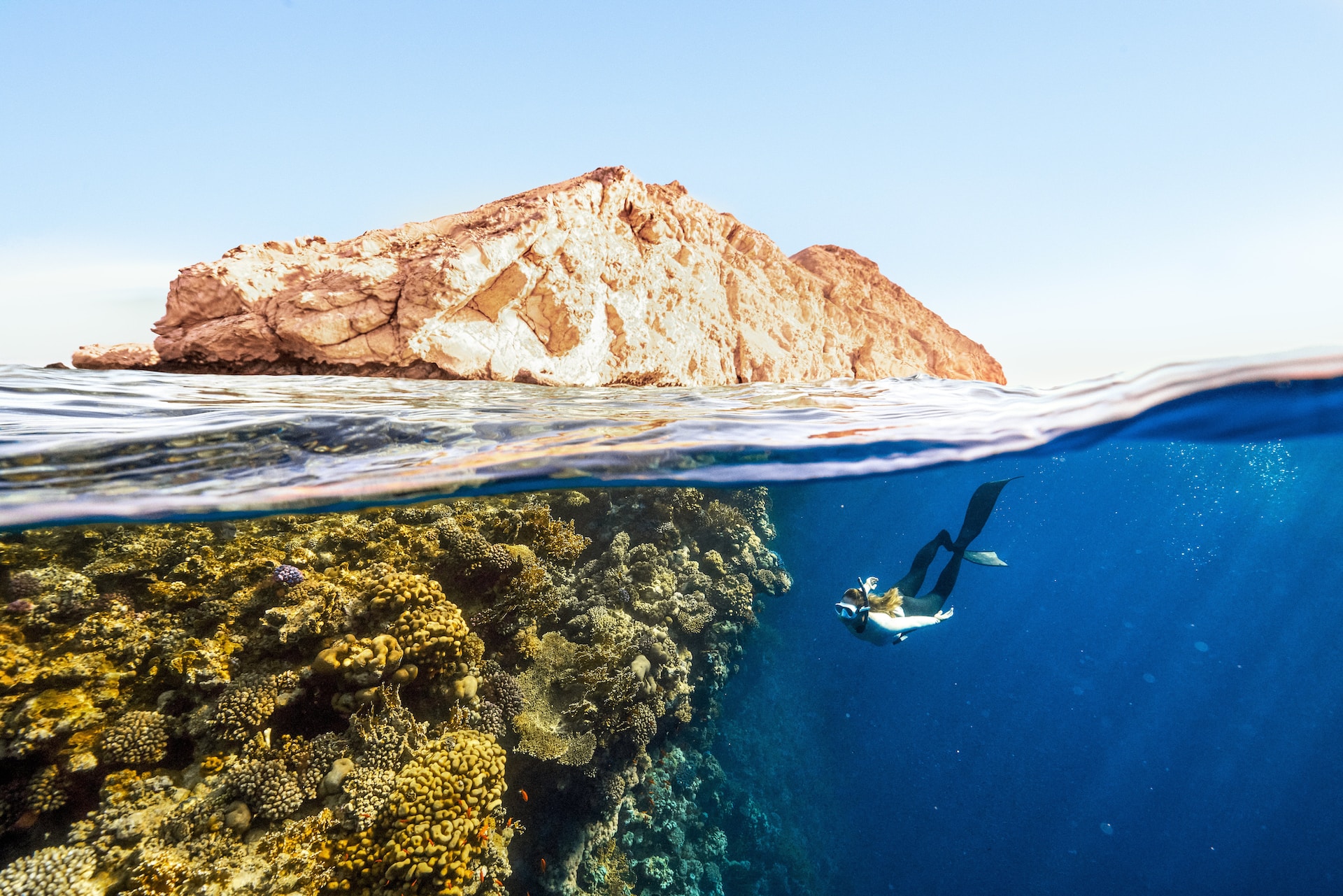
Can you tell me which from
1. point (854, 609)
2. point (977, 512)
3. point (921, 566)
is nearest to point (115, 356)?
point (854, 609)

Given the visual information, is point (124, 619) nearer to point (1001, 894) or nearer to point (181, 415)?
point (181, 415)

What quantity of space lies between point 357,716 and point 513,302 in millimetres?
8031

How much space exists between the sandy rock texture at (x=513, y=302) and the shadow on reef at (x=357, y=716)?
339 cm

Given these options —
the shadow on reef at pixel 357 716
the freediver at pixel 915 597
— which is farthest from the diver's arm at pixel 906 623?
the shadow on reef at pixel 357 716

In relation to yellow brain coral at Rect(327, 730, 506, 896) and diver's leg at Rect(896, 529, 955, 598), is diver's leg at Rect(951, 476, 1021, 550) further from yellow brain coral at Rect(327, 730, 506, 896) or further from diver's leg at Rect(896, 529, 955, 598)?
yellow brain coral at Rect(327, 730, 506, 896)

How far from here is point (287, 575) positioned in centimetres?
699

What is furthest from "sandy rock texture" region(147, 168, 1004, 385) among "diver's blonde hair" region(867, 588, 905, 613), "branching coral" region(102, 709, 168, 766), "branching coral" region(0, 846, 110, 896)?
"diver's blonde hair" region(867, 588, 905, 613)

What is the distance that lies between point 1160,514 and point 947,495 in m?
30.7

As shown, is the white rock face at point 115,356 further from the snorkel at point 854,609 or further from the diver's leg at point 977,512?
the diver's leg at point 977,512

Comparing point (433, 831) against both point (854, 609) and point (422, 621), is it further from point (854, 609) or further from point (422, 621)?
point (854, 609)

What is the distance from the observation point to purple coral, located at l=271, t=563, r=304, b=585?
696cm

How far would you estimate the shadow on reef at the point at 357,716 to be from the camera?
509 cm

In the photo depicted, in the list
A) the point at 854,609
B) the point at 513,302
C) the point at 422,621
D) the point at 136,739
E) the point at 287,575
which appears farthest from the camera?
the point at 513,302

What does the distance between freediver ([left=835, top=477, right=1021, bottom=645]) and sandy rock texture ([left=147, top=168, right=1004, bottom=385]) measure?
762 centimetres
